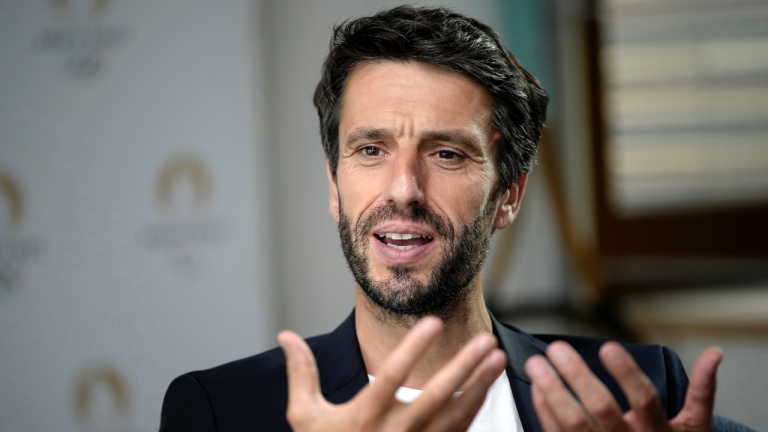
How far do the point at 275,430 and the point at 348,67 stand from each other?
0.78 m

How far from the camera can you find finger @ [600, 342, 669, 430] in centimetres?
83

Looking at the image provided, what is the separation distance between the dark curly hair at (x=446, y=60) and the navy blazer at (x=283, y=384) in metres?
0.40

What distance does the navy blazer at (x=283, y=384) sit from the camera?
1.22 metres

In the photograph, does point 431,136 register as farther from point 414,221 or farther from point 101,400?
point 101,400

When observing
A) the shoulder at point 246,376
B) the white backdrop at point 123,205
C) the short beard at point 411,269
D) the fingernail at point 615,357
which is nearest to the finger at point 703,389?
the fingernail at point 615,357

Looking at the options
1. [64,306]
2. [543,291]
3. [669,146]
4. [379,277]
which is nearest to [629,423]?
[379,277]

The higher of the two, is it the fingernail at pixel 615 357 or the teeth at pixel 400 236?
the teeth at pixel 400 236

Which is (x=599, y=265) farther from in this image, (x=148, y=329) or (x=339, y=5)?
(x=148, y=329)

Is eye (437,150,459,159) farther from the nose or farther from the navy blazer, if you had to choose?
the navy blazer

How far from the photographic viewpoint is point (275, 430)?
47.0 inches

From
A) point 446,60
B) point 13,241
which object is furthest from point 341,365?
point 13,241

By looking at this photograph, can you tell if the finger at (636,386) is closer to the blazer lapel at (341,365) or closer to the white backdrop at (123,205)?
the blazer lapel at (341,365)

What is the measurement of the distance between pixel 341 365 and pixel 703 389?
0.66 meters

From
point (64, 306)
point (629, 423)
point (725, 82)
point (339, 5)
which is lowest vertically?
point (64, 306)
